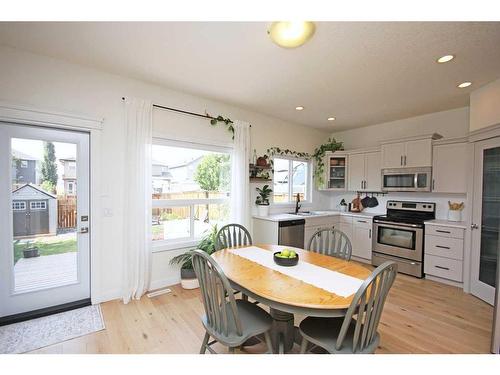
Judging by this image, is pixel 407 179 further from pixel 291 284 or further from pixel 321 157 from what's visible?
pixel 291 284

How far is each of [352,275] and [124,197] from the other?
257 cm

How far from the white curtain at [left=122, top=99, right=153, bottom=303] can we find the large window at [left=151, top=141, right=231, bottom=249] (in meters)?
0.25

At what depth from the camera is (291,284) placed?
153cm

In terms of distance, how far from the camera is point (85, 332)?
2.07 metres

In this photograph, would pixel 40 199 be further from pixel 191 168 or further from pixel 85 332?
pixel 191 168

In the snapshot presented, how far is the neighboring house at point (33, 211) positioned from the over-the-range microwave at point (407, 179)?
4.89 m

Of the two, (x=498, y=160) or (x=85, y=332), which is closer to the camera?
(x=85, y=332)

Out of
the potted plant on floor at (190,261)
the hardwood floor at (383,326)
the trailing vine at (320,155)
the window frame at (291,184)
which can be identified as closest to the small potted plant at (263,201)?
the window frame at (291,184)

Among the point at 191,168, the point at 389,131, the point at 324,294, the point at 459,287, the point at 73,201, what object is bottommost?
the point at 459,287

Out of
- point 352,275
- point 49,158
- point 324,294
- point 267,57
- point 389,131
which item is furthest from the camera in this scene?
point 389,131

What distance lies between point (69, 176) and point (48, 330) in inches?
59.6

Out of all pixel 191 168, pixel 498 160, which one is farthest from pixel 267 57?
pixel 498 160

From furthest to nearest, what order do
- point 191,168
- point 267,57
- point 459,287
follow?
point 191,168 < point 459,287 < point 267,57

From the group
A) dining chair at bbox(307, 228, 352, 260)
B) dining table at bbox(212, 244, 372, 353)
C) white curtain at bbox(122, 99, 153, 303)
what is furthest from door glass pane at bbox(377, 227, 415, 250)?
white curtain at bbox(122, 99, 153, 303)
